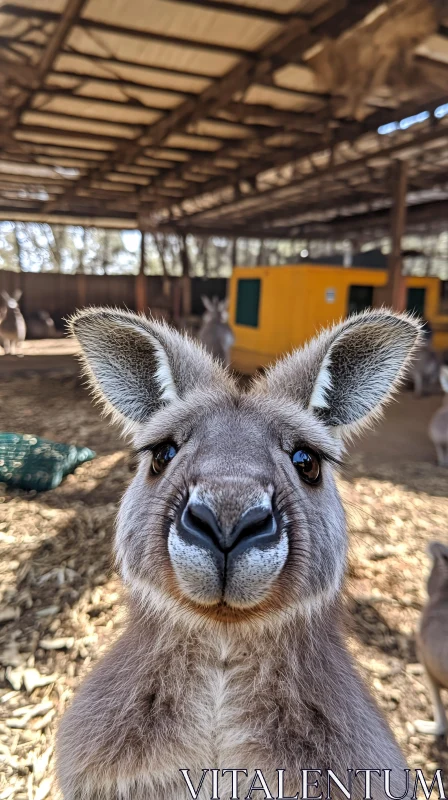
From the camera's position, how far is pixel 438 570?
2428 millimetres

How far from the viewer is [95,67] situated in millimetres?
5215

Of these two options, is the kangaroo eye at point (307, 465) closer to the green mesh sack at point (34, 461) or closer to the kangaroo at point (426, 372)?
the green mesh sack at point (34, 461)

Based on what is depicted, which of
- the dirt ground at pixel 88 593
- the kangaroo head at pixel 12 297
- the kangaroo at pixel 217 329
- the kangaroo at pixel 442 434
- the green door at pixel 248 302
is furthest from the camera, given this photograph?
the kangaroo head at pixel 12 297

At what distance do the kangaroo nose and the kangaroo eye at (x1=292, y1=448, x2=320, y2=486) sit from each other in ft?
1.00

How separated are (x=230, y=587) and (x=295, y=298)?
7925mm

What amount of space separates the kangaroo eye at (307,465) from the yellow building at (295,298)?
19.6 ft

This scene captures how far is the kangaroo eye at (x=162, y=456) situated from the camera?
49.6 inches

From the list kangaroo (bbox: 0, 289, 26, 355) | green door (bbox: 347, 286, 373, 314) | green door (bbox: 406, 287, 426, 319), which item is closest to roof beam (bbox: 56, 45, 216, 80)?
green door (bbox: 347, 286, 373, 314)

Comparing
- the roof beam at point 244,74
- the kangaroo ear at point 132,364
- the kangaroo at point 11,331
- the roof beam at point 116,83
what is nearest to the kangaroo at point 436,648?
the kangaroo ear at point 132,364

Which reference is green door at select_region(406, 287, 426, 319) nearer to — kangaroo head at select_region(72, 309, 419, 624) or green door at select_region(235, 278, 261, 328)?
green door at select_region(235, 278, 261, 328)

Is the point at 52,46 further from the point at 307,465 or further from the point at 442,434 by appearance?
the point at 442,434

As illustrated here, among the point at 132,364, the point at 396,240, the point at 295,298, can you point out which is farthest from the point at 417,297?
the point at 132,364

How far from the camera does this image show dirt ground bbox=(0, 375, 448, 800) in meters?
2.04

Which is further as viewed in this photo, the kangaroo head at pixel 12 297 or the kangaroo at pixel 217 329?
the kangaroo head at pixel 12 297
